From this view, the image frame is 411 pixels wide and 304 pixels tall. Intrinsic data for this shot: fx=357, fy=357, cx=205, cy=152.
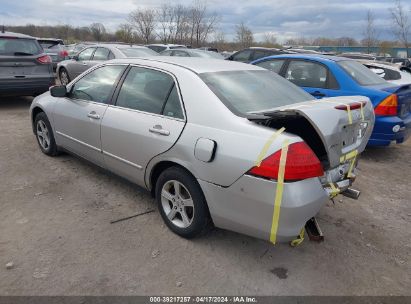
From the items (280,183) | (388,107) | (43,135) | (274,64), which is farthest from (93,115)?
(388,107)

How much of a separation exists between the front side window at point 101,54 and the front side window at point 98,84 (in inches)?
223

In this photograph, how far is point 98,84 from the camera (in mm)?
4203

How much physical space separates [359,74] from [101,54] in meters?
6.90

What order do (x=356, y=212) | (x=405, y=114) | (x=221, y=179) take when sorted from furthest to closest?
(x=405, y=114)
(x=356, y=212)
(x=221, y=179)

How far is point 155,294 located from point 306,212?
4.06 ft

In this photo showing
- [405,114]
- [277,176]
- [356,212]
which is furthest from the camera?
[405,114]

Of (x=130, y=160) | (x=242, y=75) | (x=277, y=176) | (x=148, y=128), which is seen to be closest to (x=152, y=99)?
(x=148, y=128)

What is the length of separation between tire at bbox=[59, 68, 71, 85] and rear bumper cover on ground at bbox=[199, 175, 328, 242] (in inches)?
390

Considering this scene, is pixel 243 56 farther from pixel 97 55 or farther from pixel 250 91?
pixel 250 91

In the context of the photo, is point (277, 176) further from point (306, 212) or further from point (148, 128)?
point (148, 128)

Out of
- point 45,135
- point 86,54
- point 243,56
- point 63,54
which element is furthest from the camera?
point 63,54

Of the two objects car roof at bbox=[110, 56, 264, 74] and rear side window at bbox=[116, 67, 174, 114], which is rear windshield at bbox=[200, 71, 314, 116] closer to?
car roof at bbox=[110, 56, 264, 74]

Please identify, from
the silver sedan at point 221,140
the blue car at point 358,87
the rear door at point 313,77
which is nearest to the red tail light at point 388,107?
the blue car at point 358,87

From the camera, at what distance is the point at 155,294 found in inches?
102
